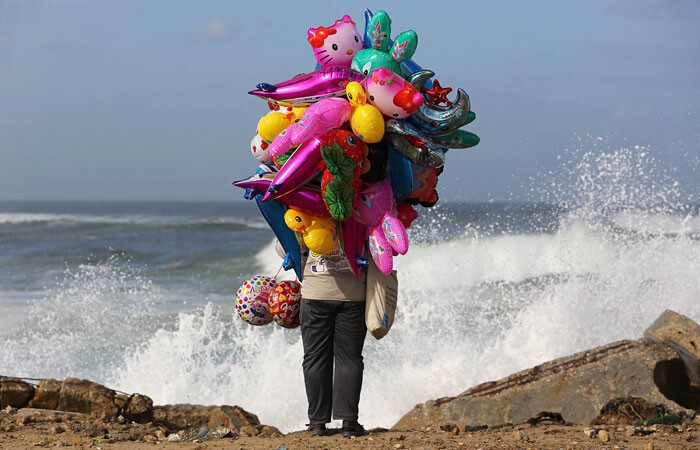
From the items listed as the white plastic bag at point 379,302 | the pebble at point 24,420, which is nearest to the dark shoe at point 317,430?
the white plastic bag at point 379,302

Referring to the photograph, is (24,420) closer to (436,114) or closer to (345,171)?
(345,171)

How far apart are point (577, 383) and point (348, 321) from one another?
6.19 ft

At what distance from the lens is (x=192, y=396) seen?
7.52 m

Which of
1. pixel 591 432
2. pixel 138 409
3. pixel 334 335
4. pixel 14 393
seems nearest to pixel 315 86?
pixel 334 335

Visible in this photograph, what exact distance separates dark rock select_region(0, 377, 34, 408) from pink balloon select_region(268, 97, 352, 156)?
8.42ft

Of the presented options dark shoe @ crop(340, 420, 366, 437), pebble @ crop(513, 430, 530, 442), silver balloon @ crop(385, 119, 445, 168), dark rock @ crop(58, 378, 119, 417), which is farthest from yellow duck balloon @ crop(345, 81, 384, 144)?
dark rock @ crop(58, 378, 119, 417)

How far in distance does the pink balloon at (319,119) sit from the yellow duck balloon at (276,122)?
0.64 feet

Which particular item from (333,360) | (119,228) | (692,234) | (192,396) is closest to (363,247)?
(333,360)

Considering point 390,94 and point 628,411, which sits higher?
point 390,94

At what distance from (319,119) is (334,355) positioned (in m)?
1.34

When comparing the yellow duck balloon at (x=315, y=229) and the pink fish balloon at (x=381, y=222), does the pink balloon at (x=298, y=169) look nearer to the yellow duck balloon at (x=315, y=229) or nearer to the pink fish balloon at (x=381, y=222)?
the yellow duck balloon at (x=315, y=229)

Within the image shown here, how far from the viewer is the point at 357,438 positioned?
4.61m

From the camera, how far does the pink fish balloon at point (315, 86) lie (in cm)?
461

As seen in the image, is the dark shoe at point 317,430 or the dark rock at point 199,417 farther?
the dark rock at point 199,417
